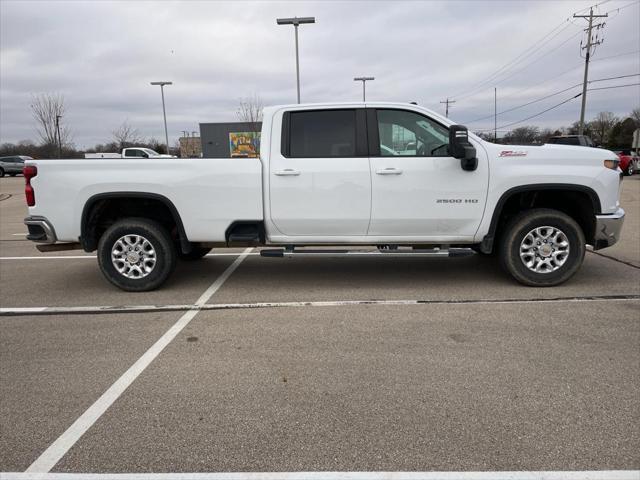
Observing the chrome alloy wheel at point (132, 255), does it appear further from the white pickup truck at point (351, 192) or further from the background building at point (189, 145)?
the background building at point (189, 145)

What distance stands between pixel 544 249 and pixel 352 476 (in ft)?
13.0

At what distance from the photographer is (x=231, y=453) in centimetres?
248

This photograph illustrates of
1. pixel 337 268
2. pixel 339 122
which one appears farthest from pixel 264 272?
pixel 339 122

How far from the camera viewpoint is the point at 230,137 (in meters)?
32.0

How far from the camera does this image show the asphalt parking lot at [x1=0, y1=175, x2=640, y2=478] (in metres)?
2.48

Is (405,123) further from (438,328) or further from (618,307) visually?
(618,307)

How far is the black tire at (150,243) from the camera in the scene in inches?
211

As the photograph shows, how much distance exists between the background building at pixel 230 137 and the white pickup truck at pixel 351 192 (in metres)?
24.6

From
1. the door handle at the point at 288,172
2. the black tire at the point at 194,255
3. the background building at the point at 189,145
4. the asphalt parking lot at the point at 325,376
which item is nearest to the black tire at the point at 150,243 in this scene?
the asphalt parking lot at the point at 325,376

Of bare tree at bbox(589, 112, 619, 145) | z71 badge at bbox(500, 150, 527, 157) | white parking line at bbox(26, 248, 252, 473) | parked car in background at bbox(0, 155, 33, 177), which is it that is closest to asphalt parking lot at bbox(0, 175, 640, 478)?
white parking line at bbox(26, 248, 252, 473)

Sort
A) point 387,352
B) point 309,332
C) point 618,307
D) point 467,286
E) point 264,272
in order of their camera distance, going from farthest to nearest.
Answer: point 264,272 → point 467,286 → point 618,307 → point 309,332 → point 387,352

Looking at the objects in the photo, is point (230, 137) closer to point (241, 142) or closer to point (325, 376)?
point (241, 142)

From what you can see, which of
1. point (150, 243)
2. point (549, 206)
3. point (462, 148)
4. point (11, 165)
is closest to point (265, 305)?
point (150, 243)

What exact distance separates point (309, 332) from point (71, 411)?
192 centimetres
